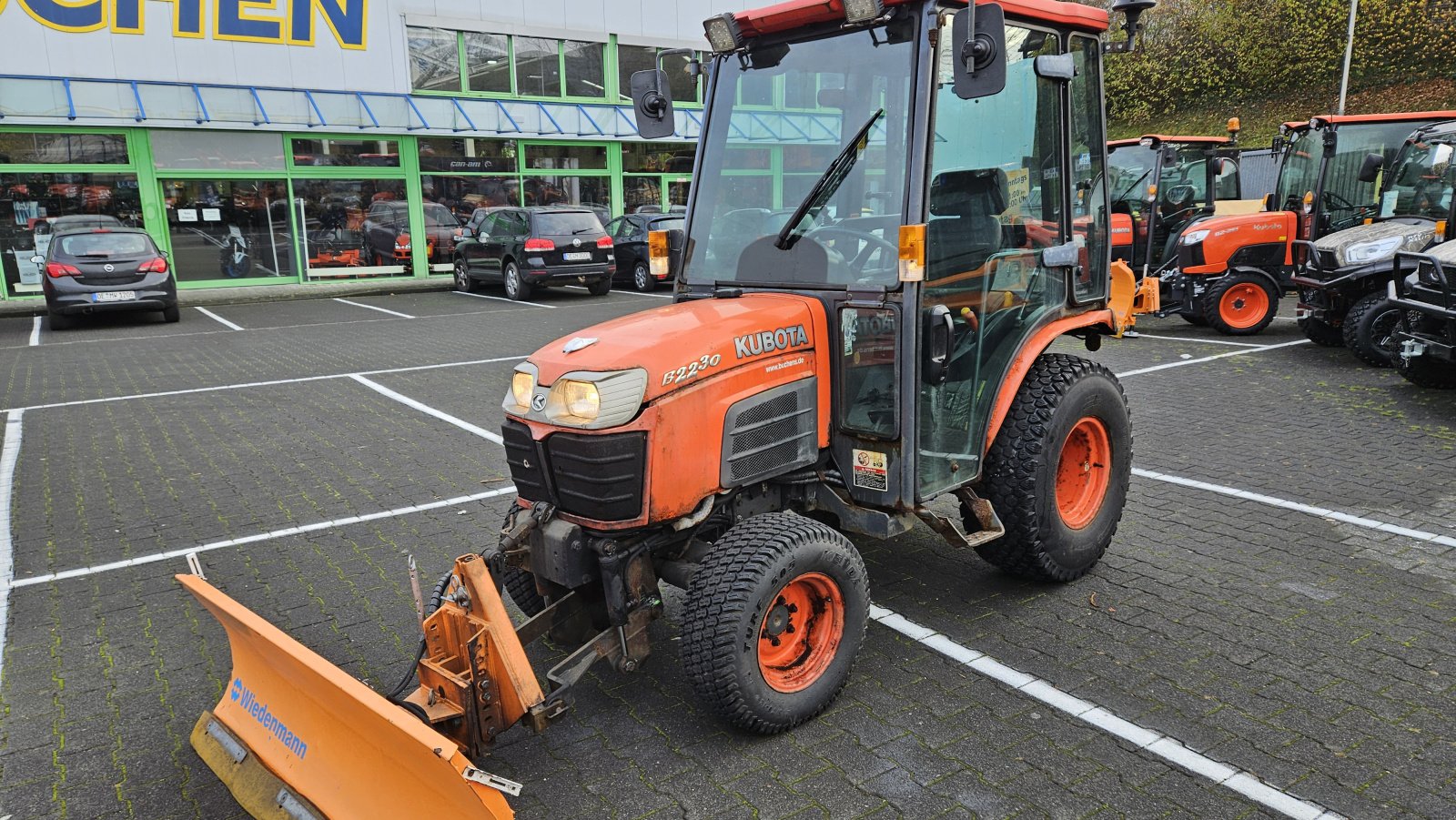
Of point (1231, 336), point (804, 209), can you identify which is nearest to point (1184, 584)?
point (804, 209)

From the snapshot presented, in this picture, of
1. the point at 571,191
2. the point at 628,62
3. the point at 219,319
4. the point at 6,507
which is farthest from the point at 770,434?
the point at 628,62

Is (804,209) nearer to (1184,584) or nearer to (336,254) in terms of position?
(1184,584)

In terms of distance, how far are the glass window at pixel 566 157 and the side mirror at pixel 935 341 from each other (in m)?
19.4

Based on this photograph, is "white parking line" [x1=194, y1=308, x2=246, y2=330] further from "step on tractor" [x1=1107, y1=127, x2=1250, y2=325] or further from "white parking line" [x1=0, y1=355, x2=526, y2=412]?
"step on tractor" [x1=1107, y1=127, x2=1250, y2=325]


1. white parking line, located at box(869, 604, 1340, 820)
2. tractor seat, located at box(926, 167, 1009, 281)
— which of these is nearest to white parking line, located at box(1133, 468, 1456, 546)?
white parking line, located at box(869, 604, 1340, 820)

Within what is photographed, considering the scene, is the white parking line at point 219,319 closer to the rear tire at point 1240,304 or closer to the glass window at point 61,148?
the glass window at point 61,148

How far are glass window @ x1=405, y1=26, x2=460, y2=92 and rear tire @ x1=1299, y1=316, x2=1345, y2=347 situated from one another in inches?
652

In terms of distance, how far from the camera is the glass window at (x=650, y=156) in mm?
22750

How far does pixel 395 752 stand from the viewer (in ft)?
8.67

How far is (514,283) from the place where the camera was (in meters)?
17.8

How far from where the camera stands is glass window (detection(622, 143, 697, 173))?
2275cm

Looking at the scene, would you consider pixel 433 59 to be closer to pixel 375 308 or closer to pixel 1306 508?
pixel 375 308

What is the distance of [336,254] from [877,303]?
1896 cm

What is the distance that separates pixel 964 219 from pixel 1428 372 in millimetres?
6827
